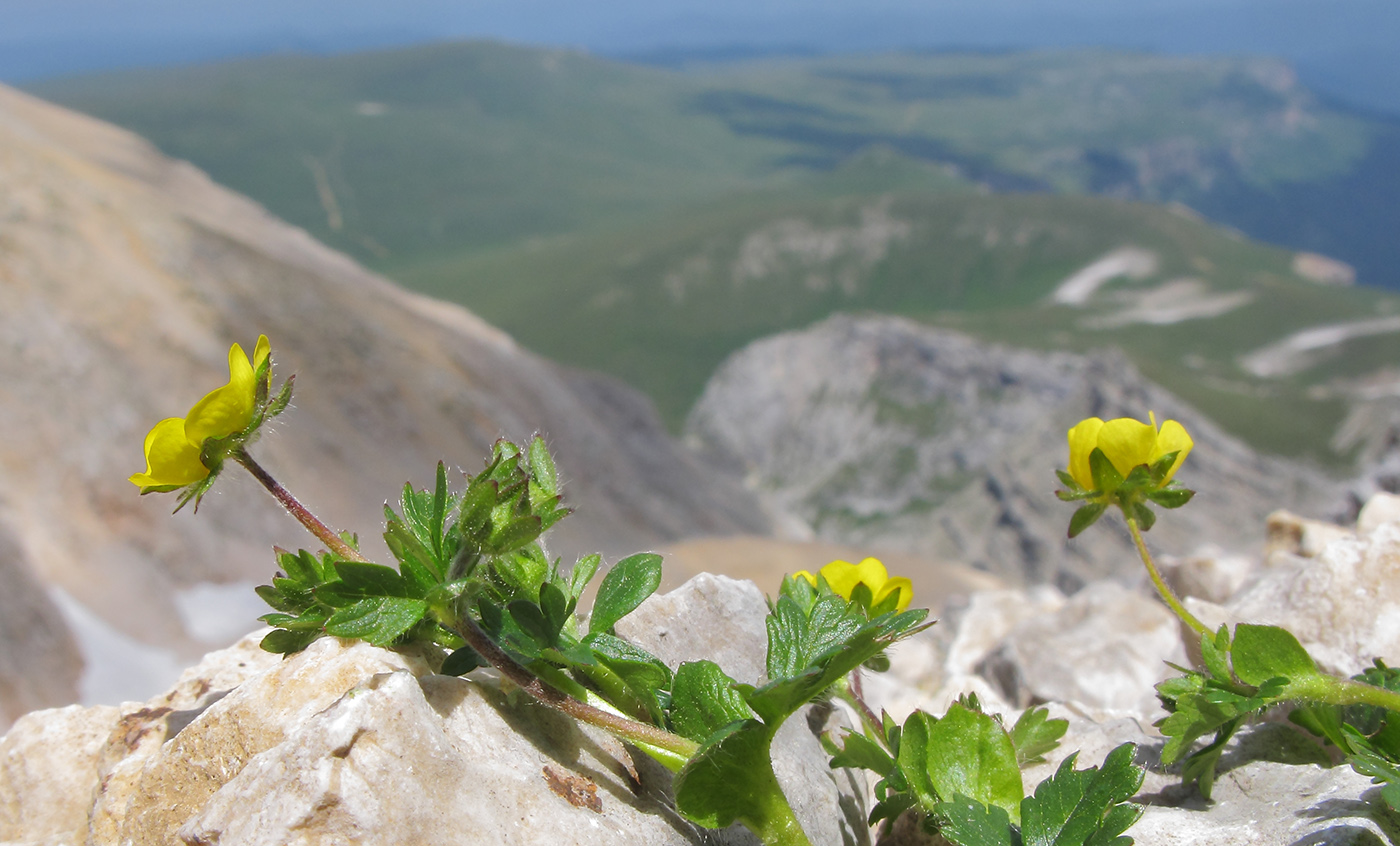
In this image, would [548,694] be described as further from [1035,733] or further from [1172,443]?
[1172,443]

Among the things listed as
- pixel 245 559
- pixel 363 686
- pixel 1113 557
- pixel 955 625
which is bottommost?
pixel 1113 557

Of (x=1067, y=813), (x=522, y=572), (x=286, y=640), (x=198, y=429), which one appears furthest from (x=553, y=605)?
(x=1067, y=813)

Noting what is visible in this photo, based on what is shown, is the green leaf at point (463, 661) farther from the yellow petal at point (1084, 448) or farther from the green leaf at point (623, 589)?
the yellow petal at point (1084, 448)

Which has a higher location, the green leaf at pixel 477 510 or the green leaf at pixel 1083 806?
the green leaf at pixel 477 510

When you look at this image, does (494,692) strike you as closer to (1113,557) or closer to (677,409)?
(1113,557)

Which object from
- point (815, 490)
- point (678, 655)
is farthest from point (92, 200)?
point (815, 490)

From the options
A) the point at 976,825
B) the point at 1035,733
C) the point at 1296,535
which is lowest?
the point at 1296,535

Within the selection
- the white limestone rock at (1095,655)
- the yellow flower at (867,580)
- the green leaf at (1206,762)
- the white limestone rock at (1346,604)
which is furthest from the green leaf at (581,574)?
the white limestone rock at (1095,655)
